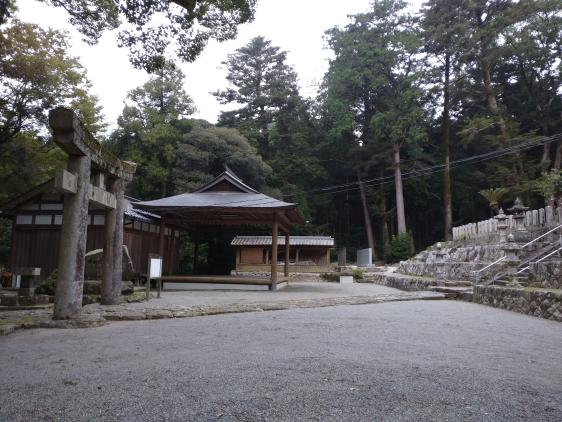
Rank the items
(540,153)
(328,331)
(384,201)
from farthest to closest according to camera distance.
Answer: (384,201) → (540,153) → (328,331)

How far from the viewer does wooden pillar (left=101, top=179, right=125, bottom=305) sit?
25.8ft

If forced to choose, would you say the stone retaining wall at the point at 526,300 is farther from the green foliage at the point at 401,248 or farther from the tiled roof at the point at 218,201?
the green foliage at the point at 401,248

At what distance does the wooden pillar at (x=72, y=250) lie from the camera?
6.02 meters

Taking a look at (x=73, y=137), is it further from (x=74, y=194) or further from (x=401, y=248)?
(x=401, y=248)

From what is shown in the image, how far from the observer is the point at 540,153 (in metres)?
25.4

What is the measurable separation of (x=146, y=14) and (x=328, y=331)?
6591mm

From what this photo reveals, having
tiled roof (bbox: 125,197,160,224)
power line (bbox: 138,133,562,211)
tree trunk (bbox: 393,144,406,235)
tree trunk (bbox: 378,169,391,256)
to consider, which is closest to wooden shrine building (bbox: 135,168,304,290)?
power line (bbox: 138,133,562,211)

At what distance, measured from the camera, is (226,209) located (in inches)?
530

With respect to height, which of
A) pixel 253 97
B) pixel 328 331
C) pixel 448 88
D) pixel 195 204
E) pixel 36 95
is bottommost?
pixel 328 331

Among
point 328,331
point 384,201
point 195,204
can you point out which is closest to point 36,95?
point 195,204

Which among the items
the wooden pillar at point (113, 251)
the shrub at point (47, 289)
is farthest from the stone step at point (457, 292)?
the shrub at point (47, 289)

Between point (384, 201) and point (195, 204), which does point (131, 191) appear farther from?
point (384, 201)

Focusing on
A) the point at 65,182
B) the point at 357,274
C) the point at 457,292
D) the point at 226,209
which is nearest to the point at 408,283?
the point at 457,292

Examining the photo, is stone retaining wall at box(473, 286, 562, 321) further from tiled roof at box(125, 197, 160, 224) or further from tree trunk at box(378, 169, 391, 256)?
tree trunk at box(378, 169, 391, 256)
